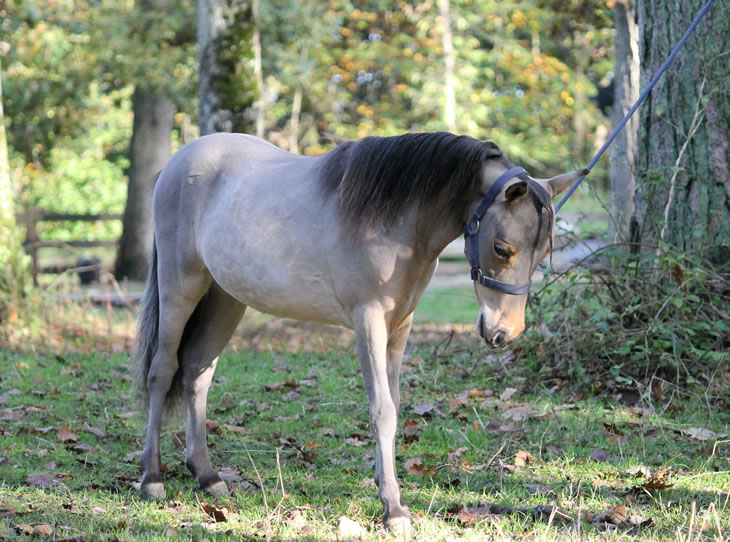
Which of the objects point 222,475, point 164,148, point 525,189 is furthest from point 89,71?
point 525,189

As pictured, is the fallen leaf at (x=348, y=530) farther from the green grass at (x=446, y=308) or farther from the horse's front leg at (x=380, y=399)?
the green grass at (x=446, y=308)

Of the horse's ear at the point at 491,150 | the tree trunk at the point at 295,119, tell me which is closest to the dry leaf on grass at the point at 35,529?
the horse's ear at the point at 491,150

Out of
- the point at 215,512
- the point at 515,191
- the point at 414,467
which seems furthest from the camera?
the point at 414,467

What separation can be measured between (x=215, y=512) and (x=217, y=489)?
448 mm

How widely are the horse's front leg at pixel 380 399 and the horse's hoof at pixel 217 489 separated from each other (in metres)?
0.92

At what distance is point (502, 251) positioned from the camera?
3.29 metres

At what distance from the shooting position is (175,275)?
438 cm

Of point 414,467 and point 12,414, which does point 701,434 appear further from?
point 12,414

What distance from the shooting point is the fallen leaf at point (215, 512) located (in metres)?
3.55

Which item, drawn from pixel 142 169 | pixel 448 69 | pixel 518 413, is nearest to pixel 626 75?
pixel 518 413

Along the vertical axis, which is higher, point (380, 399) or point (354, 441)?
point (380, 399)

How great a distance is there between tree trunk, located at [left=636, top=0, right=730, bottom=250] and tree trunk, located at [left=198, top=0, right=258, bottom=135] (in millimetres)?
4360

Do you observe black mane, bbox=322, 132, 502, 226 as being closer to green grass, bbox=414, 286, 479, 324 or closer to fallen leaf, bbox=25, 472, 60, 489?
fallen leaf, bbox=25, 472, 60, 489

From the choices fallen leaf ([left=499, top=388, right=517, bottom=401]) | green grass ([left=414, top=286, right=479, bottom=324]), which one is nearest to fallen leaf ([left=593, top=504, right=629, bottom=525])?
fallen leaf ([left=499, top=388, right=517, bottom=401])
